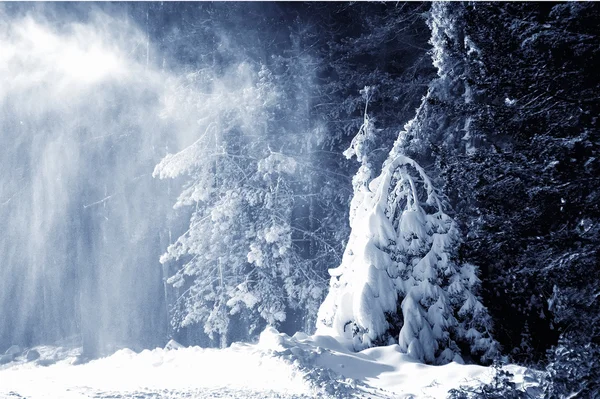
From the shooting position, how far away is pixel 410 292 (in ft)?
27.0

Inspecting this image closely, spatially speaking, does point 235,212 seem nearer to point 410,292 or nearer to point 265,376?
point 410,292

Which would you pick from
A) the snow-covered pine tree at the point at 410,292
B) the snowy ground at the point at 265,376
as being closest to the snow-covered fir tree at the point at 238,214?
the snow-covered pine tree at the point at 410,292

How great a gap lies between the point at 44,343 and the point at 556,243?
2449 cm

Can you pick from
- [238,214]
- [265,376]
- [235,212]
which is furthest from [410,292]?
[238,214]

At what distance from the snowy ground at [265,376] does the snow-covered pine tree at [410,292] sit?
61cm

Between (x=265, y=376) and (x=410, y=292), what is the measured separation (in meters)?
3.02

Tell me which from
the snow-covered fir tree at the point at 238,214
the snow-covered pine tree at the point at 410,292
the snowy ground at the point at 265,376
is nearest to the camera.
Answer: the snowy ground at the point at 265,376

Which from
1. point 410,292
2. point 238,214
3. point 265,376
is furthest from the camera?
point 238,214

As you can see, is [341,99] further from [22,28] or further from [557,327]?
[22,28]

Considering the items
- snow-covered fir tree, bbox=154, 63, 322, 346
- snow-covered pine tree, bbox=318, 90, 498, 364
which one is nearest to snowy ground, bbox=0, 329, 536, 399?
snow-covered pine tree, bbox=318, 90, 498, 364

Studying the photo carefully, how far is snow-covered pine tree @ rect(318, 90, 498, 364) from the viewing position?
790 centimetres

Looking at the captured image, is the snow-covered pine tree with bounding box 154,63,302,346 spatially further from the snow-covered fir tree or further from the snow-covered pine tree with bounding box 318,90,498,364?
the snow-covered pine tree with bounding box 318,90,498,364

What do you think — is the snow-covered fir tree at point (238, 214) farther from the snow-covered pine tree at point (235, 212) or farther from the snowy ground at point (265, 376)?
the snowy ground at point (265, 376)

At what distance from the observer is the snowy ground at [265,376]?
550 centimetres
